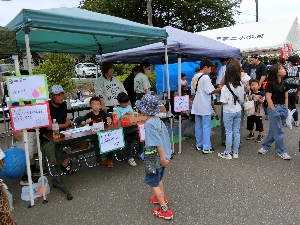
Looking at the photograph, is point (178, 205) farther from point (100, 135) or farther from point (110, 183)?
point (100, 135)

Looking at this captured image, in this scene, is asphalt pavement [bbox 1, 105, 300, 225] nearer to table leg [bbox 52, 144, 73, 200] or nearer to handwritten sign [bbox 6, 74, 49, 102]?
table leg [bbox 52, 144, 73, 200]

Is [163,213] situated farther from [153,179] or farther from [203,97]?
[203,97]

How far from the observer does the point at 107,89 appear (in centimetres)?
546

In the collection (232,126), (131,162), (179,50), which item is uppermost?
(179,50)

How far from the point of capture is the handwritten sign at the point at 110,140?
12.6 feet

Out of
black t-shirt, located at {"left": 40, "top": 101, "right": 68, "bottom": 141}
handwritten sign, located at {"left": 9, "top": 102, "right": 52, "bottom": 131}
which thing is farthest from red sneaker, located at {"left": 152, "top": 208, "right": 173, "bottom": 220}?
black t-shirt, located at {"left": 40, "top": 101, "right": 68, "bottom": 141}

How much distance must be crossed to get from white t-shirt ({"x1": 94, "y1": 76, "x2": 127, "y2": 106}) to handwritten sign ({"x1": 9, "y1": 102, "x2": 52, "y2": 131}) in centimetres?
214

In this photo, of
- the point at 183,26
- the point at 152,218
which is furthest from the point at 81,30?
the point at 183,26

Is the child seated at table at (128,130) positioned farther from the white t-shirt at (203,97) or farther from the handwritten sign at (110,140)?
the white t-shirt at (203,97)

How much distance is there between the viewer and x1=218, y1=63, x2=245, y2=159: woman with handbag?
15.2 feet

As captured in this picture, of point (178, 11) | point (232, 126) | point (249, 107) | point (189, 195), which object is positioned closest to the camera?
point (189, 195)

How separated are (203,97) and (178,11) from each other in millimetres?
20713

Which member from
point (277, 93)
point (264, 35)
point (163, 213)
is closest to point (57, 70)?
point (264, 35)

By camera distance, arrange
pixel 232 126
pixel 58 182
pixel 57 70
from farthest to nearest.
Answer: pixel 57 70
pixel 232 126
pixel 58 182
